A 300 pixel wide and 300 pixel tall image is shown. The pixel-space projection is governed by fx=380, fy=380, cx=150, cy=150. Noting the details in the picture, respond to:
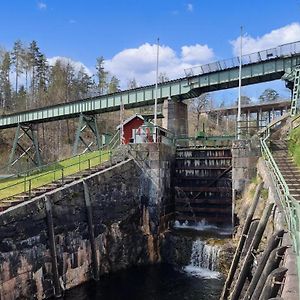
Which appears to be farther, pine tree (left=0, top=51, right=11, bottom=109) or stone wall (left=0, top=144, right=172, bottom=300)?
pine tree (left=0, top=51, right=11, bottom=109)

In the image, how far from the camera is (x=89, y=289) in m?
16.7

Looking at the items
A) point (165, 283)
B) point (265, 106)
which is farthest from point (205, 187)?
point (265, 106)

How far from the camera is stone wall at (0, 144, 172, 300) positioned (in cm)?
1438

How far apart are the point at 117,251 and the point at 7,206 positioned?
6.79 m

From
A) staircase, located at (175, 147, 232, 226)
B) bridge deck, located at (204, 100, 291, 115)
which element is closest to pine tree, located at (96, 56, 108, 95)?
bridge deck, located at (204, 100, 291, 115)

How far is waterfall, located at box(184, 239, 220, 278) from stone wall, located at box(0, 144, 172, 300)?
241cm

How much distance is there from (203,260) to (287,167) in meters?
6.69

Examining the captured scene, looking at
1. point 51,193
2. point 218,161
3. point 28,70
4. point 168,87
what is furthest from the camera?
point 28,70

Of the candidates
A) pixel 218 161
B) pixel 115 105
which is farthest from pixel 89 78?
pixel 218 161

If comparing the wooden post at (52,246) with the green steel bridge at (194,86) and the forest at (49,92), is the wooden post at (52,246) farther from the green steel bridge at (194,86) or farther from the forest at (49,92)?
the forest at (49,92)

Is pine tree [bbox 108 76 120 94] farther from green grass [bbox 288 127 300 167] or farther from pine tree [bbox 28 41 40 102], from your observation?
green grass [bbox 288 127 300 167]

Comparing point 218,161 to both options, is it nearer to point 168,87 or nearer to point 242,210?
point 242,210

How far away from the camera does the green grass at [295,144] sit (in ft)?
52.9

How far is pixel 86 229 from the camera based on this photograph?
17.8 metres
